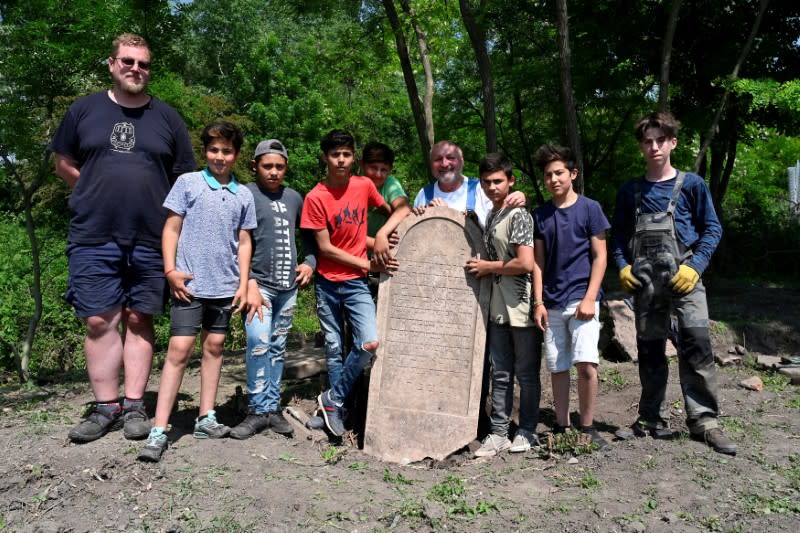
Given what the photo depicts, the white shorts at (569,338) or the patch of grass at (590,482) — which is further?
the white shorts at (569,338)

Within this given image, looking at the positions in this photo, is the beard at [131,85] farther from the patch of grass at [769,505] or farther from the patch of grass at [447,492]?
the patch of grass at [769,505]

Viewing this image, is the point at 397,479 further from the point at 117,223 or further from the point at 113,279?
the point at 117,223

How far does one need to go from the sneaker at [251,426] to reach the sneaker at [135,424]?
52cm

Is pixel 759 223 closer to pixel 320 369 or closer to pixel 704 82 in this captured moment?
pixel 704 82

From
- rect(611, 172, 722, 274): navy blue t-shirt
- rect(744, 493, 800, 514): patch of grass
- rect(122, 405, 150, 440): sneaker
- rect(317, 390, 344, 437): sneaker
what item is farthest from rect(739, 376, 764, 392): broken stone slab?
rect(122, 405, 150, 440): sneaker

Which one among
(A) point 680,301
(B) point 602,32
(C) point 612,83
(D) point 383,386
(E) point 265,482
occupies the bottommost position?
(E) point 265,482

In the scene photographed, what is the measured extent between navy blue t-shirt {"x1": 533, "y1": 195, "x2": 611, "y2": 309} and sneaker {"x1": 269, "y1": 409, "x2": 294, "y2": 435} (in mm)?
1898

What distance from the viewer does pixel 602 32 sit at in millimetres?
10570

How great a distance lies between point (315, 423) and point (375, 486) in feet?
3.05

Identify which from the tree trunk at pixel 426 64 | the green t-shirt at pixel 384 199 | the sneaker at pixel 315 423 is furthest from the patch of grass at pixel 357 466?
the tree trunk at pixel 426 64

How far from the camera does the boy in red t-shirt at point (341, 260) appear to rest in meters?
4.46

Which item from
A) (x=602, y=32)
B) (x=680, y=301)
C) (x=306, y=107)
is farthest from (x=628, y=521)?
(x=306, y=107)

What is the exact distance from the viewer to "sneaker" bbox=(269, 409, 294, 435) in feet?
14.5

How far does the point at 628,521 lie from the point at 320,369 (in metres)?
3.25
